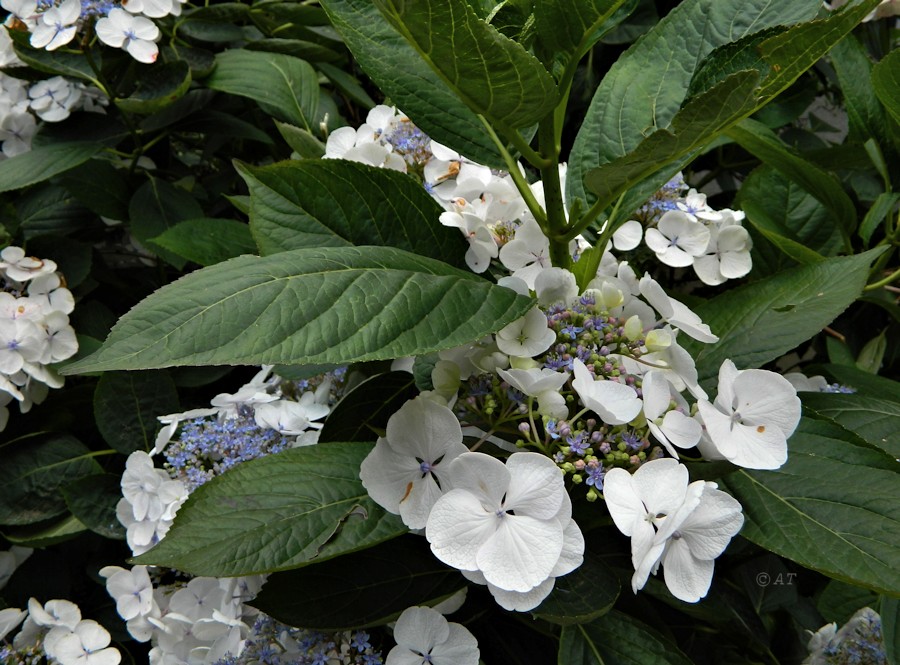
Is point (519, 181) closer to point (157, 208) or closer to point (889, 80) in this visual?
point (889, 80)

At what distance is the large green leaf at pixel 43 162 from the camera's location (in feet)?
3.83

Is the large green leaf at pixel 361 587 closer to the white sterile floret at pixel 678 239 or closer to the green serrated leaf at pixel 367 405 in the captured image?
the green serrated leaf at pixel 367 405

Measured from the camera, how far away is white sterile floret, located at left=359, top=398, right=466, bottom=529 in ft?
1.98

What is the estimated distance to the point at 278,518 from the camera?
608 millimetres

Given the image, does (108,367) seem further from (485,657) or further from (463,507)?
(485,657)

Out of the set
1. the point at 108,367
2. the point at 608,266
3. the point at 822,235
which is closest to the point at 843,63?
the point at 822,235

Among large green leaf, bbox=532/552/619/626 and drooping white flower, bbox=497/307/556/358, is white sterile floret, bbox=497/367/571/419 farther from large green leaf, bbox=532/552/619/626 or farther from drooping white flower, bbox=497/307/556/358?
large green leaf, bbox=532/552/619/626

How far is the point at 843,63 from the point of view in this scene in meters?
1.07

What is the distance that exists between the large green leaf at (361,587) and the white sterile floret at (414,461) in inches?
3.9

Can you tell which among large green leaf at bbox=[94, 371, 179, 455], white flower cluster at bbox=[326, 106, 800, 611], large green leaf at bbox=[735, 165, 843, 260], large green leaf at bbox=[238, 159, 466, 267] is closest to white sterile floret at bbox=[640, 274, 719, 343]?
white flower cluster at bbox=[326, 106, 800, 611]

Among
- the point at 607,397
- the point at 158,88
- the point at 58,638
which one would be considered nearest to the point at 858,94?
the point at 607,397

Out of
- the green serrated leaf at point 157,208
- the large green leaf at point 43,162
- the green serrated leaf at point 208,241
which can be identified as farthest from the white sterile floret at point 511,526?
the large green leaf at point 43,162

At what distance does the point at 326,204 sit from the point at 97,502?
1.92 feet

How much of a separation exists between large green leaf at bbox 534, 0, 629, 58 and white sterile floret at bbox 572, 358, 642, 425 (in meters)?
0.24
